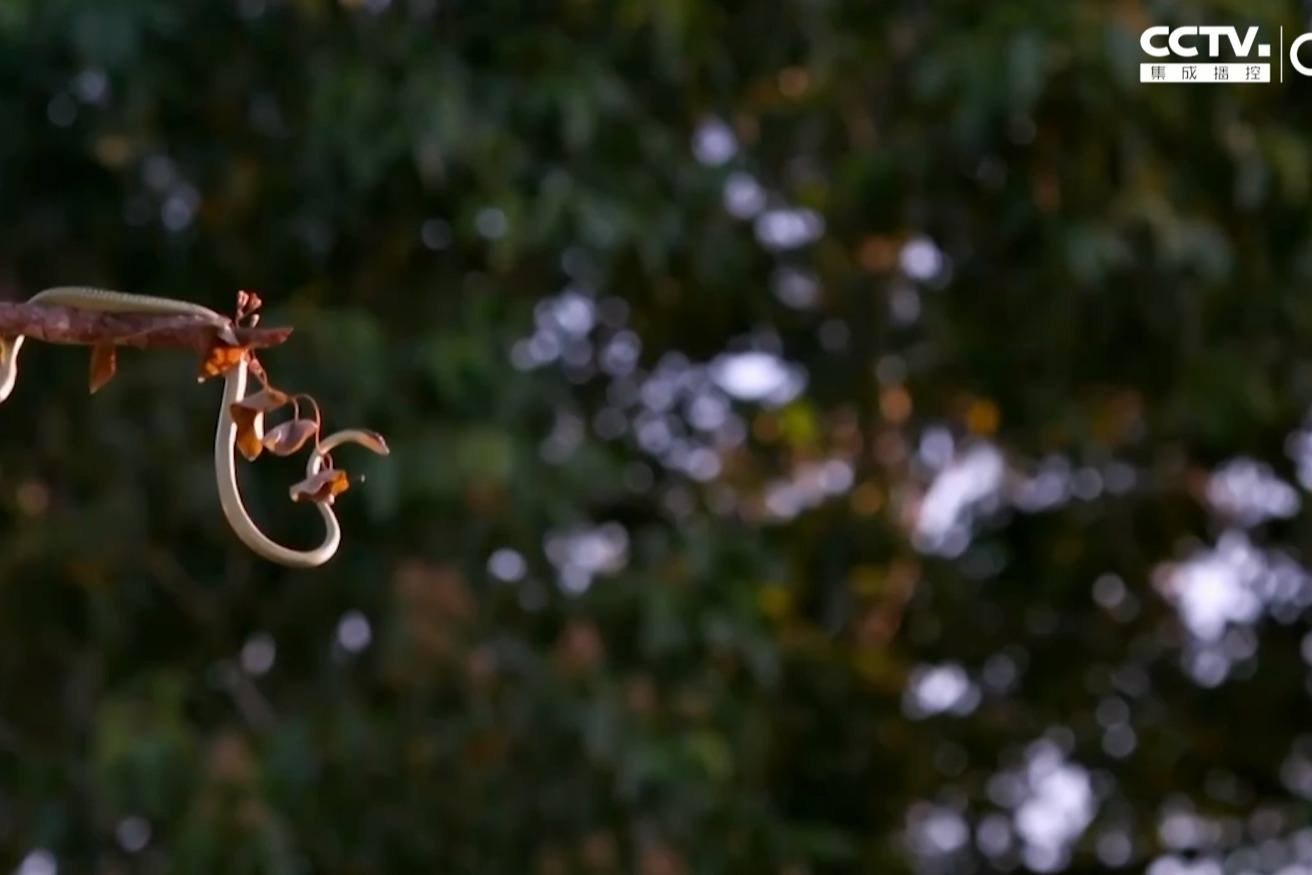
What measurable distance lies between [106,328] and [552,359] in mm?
3215

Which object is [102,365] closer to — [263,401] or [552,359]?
[263,401]

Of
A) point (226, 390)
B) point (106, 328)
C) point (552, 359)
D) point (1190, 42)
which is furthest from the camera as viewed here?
point (552, 359)

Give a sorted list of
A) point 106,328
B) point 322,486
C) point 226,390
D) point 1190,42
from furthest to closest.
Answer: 1. point 1190,42
2. point 226,390
3. point 322,486
4. point 106,328

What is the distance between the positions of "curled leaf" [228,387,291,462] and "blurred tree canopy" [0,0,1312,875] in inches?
92.6

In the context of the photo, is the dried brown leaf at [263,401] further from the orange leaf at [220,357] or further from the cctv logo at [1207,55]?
the cctv logo at [1207,55]

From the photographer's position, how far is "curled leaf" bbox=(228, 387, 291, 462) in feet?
4.51

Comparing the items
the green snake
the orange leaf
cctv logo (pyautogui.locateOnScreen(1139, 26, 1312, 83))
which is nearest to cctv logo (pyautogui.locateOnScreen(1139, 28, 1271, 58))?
cctv logo (pyautogui.locateOnScreen(1139, 26, 1312, 83))

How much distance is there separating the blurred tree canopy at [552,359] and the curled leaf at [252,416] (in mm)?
2352

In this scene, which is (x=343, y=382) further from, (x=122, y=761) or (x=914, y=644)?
(x=914, y=644)

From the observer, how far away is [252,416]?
1.43m

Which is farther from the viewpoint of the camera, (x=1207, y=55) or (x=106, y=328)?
(x=1207, y=55)

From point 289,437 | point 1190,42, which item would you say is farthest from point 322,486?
point 1190,42

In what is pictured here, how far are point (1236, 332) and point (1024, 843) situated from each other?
1.33 metres

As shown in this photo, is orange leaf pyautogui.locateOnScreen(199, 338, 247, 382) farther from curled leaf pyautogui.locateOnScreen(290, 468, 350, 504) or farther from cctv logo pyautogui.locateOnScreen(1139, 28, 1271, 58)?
cctv logo pyautogui.locateOnScreen(1139, 28, 1271, 58)
